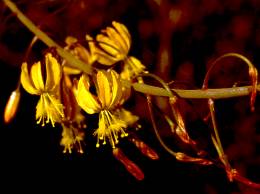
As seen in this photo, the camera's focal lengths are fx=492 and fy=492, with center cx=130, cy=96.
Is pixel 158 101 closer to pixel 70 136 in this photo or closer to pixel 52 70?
pixel 70 136

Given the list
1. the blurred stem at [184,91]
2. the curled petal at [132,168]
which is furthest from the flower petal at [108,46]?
the curled petal at [132,168]

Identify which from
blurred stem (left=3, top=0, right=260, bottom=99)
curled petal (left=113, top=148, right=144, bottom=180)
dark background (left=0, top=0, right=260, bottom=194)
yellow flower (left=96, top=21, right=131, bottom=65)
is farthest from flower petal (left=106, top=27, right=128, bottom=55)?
dark background (left=0, top=0, right=260, bottom=194)

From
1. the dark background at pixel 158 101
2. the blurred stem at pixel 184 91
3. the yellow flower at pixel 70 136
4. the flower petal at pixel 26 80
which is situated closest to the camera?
the blurred stem at pixel 184 91

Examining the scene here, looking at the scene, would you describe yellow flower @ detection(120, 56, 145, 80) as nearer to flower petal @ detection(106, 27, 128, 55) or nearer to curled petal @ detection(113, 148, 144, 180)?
flower petal @ detection(106, 27, 128, 55)

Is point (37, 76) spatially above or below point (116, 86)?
above

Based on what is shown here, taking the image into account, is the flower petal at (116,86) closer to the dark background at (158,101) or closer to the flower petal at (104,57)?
the flower petal at (104,57)

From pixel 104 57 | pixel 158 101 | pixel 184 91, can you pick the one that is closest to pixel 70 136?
pixel 104 57
